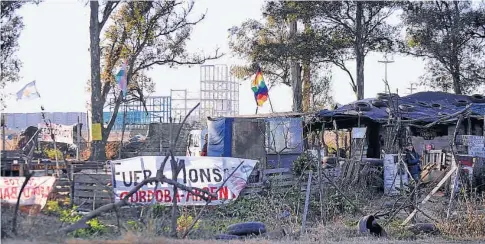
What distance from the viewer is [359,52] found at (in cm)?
3158

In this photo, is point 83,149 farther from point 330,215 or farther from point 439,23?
point 439,23

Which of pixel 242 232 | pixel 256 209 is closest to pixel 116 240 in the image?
pixel 242 232

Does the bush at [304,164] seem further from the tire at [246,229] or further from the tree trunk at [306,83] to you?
Answer: the tree trunk at [306,83]

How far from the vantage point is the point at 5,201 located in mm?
9992

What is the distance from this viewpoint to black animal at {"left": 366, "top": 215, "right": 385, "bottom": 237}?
40.8 feet

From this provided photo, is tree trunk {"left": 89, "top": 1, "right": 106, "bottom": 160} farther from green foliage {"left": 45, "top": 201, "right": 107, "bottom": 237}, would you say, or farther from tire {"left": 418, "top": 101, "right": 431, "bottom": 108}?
green foliage {"left": 45, "top": 201, "right": 107, "bottom": 237}

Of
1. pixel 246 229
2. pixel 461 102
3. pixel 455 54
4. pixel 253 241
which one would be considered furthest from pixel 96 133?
pixel 455 54

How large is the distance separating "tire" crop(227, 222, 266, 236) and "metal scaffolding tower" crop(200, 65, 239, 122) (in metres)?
23.9

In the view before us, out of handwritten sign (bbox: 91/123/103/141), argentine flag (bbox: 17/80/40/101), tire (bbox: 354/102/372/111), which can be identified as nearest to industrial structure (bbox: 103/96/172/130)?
handwritten sign (bbox: 91/123/103/141)

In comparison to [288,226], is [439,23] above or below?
above

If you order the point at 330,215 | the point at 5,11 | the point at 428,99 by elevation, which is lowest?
the point at 330,215

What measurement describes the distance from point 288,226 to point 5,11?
32.2 ft

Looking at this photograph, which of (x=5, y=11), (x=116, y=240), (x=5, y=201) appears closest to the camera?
(x=116, y=240)

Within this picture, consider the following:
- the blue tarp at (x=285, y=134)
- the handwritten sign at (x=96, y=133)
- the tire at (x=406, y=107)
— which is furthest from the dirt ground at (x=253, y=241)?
the handwritten sign at (x=96, y=133)
